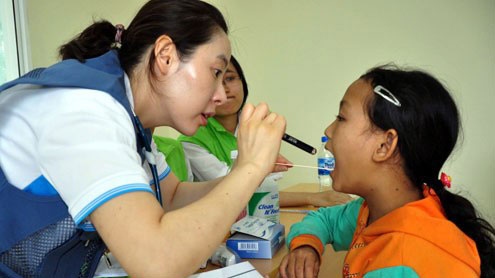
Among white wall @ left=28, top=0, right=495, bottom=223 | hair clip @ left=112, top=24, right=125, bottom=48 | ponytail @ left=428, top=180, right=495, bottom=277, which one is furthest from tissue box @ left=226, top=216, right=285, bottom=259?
white wall @ left=28, top=0, right=495, bottom=223

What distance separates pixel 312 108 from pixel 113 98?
2.13 m

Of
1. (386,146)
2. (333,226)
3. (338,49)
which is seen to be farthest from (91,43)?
(338,49)

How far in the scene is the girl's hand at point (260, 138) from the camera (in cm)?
68

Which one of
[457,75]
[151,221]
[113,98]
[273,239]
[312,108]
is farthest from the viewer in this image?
[312,108]

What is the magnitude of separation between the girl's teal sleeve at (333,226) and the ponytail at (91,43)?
694mm

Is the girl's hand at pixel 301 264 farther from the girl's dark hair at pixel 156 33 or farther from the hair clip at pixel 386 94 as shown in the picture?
the girl's dark hair at pixel 156 33

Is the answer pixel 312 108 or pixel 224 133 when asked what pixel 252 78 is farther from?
pixel 224 133

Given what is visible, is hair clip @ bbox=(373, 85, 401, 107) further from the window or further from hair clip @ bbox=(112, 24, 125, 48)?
the window

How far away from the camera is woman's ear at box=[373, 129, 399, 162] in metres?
0.91

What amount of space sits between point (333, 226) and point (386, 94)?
1.51 ft

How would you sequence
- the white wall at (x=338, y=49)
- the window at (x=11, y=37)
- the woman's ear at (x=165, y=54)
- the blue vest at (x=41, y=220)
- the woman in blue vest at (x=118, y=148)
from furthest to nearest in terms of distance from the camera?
the white wall at (x=338, y=49) < the window at (x=11, y=37) < the woman's ear at (x=165, y=54) < the blue vest at (x=41, y=220) < the woman in blue vest at (x=118, y=148)

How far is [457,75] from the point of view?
7.50ft

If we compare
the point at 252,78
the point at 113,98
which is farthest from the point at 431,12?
the point at 113,98

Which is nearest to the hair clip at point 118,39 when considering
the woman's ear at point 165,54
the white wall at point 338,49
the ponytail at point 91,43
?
the ponytail at point 91,43
